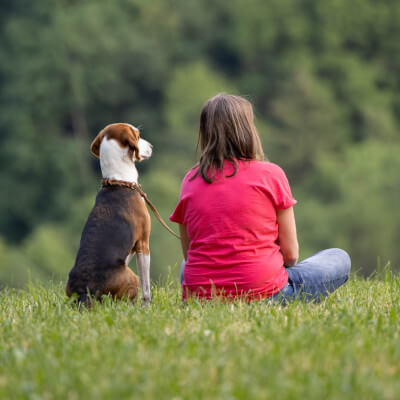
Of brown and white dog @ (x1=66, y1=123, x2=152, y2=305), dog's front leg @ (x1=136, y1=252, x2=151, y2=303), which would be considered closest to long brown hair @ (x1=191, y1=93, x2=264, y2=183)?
brown and white dog @ (x1=66, y1=123, x2=152, y2=305)

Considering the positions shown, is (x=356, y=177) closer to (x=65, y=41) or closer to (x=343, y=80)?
→ (x=343, y=80)

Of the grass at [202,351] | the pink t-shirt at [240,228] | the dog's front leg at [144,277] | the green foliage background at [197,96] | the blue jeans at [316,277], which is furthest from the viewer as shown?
the green foliage background at [197,96]

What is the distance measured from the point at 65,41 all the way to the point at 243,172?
46302 millimetres

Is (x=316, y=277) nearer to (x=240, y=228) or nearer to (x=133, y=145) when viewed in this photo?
(x=240, y=228)

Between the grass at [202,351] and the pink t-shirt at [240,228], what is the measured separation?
0.20 metres

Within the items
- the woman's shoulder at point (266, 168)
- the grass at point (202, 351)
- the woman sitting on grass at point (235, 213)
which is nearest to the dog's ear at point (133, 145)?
the woman sitting on grass at point (235, 213)

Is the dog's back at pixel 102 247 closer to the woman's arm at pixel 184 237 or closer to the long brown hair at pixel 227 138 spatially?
the woman's arm at pixel 184 237

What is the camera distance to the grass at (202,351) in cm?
274

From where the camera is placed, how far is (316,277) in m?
4.54

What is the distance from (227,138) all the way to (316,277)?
103 cm

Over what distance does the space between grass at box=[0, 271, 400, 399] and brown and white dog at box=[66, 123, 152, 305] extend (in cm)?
13

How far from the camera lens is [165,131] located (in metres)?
47.2

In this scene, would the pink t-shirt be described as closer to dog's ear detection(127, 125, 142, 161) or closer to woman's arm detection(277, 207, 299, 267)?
woman's arm detection(277, 207, 299, 267)

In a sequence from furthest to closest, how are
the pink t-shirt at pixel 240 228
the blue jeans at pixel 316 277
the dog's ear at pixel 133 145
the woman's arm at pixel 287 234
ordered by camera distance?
the dog's ear at pixel 133 145 < the blue jeans at pixel 316 277 < the woman's arm at pixel 287 234 < the pink t-shirt at pixel 240 228
